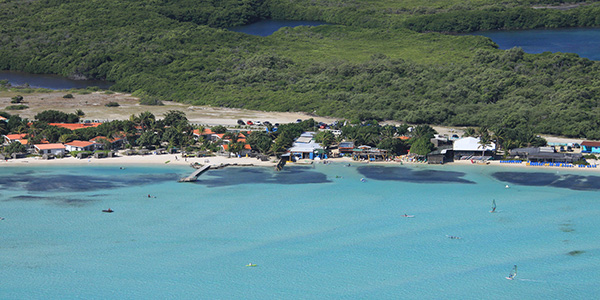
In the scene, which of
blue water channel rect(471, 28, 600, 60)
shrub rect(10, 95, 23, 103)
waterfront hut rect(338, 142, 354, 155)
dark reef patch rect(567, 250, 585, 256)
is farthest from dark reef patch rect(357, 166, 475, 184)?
blue water channel rect(471, 28, 600, 60)

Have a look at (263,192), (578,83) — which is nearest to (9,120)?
(263,192)

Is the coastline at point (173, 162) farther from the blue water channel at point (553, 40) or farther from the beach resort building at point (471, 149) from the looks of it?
the blue water channel at point (553, 40)

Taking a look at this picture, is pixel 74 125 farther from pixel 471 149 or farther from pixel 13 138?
pixel 471 149

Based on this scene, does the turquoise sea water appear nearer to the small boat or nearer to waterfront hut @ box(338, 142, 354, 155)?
→ the small boat

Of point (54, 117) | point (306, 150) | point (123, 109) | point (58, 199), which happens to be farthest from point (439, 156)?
point (123, 109)

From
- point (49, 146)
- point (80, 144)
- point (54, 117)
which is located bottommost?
point (49, 146)

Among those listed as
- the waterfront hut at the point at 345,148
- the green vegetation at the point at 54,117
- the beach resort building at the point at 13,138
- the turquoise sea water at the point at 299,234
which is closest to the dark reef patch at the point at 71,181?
the turquoise sea water at the point at 299,234
